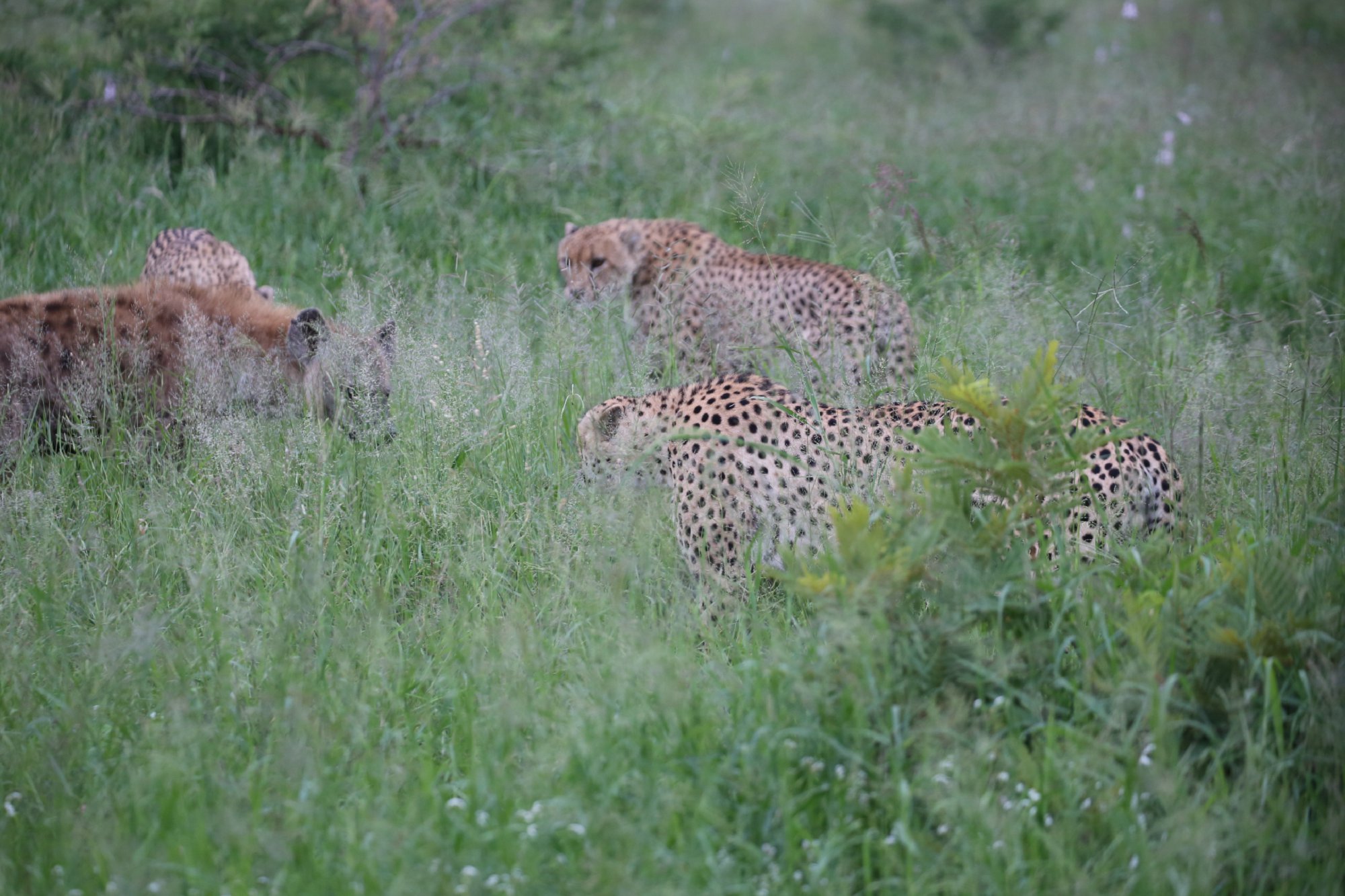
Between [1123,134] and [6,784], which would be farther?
[1123,134]

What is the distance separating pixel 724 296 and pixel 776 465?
2458 millimetres

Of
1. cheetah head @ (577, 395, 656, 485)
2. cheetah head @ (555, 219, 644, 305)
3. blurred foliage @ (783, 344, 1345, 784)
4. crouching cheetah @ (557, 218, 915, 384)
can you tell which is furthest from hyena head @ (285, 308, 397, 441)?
blurred foliage @ (783, 344, 1345, 784)

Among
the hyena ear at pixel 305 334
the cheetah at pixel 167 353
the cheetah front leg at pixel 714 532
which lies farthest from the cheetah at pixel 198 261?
the cheetah front leg at pixel 714 532

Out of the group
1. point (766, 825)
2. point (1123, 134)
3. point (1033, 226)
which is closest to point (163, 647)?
point (766, 825)

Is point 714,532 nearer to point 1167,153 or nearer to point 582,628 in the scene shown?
point 582,628

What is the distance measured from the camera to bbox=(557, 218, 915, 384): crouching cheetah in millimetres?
5992

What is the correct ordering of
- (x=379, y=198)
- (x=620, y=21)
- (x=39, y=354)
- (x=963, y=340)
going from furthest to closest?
(x=620, y=21) < (x=379, y=198) < (x=963, y=340) < (x=39, y=354)

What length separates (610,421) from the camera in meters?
4.79

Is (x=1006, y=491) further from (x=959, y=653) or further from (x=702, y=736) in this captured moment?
(x=702, y=736)

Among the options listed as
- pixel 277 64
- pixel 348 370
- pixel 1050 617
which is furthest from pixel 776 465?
pixel 277 64

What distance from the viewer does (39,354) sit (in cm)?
512

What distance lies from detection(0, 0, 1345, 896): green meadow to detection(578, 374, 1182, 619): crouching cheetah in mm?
182

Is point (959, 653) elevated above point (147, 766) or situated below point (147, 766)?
above

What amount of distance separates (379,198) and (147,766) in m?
5.13
